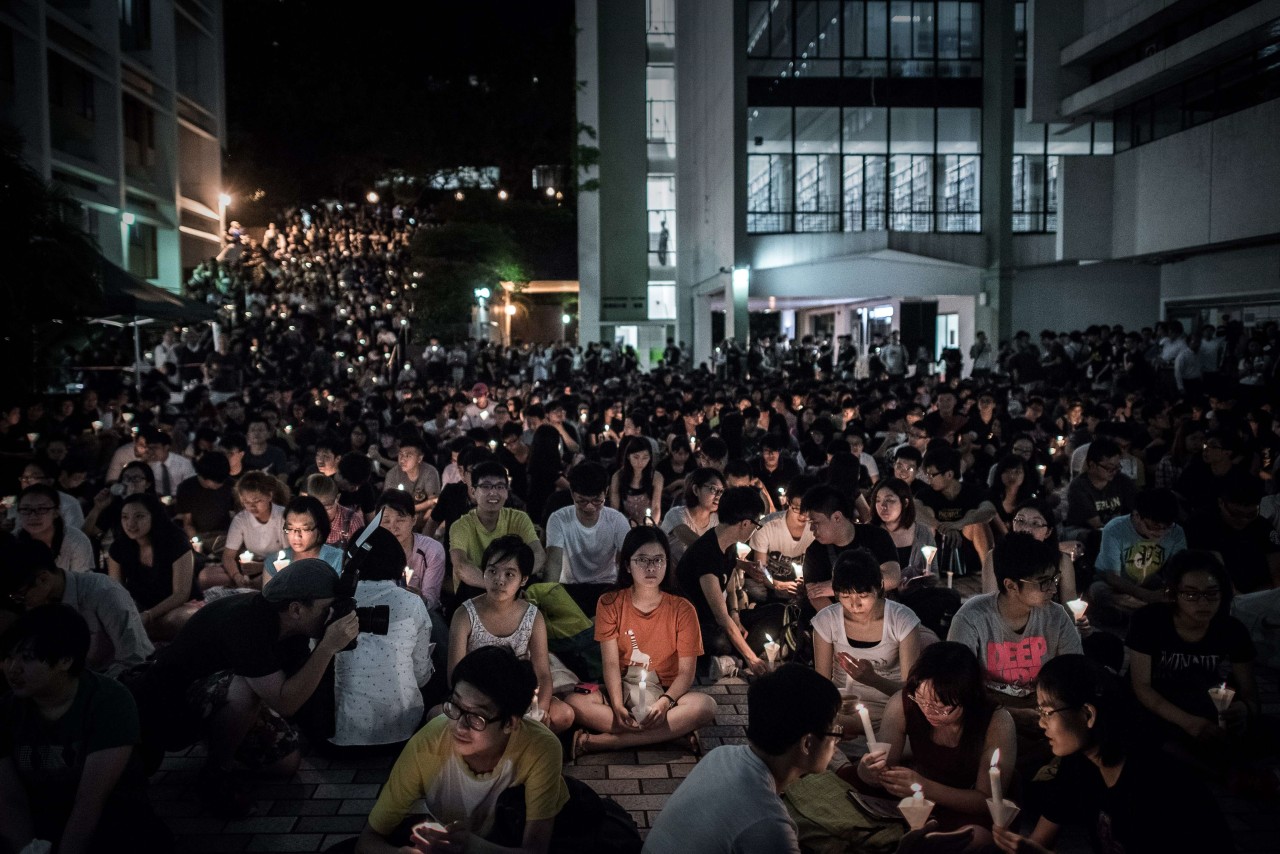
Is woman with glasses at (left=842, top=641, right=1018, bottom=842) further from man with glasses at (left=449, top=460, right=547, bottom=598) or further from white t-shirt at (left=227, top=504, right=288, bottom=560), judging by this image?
white t-shirt at (left=227, top=504, right=288, bottom=560)

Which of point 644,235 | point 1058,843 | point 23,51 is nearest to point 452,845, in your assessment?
point 1058,843

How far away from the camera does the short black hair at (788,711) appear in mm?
3244

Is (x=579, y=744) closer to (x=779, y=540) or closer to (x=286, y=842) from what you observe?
(x=286, y=842)

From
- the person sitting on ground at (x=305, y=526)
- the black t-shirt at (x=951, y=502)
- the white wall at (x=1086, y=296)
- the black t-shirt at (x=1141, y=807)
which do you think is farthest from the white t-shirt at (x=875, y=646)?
the white wall at (x=1086, y=296)

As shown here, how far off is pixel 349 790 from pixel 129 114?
2950cm

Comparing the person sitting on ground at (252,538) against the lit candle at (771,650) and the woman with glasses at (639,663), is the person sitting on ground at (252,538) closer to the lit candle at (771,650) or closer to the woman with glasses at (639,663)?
the woman with glasses at (639,663)

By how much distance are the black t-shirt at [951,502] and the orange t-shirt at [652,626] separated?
11.7 feet

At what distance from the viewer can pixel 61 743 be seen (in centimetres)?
385

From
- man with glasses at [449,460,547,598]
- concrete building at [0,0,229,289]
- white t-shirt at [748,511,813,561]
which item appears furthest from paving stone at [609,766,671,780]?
concrete building at [0,0,229,289]

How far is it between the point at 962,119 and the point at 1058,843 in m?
29.4

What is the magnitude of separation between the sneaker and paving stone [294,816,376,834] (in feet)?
8.76

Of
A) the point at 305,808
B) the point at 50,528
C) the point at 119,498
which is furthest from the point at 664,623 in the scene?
the point at 119,498

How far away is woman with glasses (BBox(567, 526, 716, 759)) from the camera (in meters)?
5.53

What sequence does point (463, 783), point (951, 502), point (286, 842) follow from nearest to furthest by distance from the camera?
1. point (463, 783)
2. point (286, 842)
3. point (951, 502)
